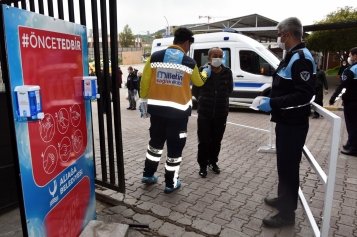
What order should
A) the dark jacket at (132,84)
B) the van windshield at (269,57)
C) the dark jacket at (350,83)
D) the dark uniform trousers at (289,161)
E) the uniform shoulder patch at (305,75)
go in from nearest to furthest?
the uniform shoulder patch at (305,75)
the dark uniform trousers at (289,161)
the dark jacket at (350,83)
the van windshield at (269,57)
the dark jacket at (132,84)

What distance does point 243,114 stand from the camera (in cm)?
1017

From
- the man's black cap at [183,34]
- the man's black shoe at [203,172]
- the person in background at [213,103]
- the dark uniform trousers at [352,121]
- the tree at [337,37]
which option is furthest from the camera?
the tree at [337,37]

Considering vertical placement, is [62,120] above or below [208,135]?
above

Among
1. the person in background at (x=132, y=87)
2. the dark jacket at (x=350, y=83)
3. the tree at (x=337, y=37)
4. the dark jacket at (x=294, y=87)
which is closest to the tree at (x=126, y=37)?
the tree at (x=337, y=37)

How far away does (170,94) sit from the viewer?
138 inches

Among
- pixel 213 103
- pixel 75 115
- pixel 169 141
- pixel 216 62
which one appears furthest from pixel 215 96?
pixel 75 115

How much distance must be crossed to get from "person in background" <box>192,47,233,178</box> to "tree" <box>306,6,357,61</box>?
734 inches

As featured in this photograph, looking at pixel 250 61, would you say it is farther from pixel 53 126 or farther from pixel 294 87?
pixel 53 126

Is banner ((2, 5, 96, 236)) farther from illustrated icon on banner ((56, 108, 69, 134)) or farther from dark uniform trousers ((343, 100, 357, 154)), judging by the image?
dark uniform trousers ((343, 100, 357, 154))

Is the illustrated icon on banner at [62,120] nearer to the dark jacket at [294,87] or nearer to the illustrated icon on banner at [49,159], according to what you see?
the illustrated icon on banner at [49,159]

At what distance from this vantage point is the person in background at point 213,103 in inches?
161

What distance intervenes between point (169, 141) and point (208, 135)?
77 centimetres

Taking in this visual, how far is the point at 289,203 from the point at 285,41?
1.60 m

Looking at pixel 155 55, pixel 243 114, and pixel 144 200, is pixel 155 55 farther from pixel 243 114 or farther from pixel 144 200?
pixel 243 114
